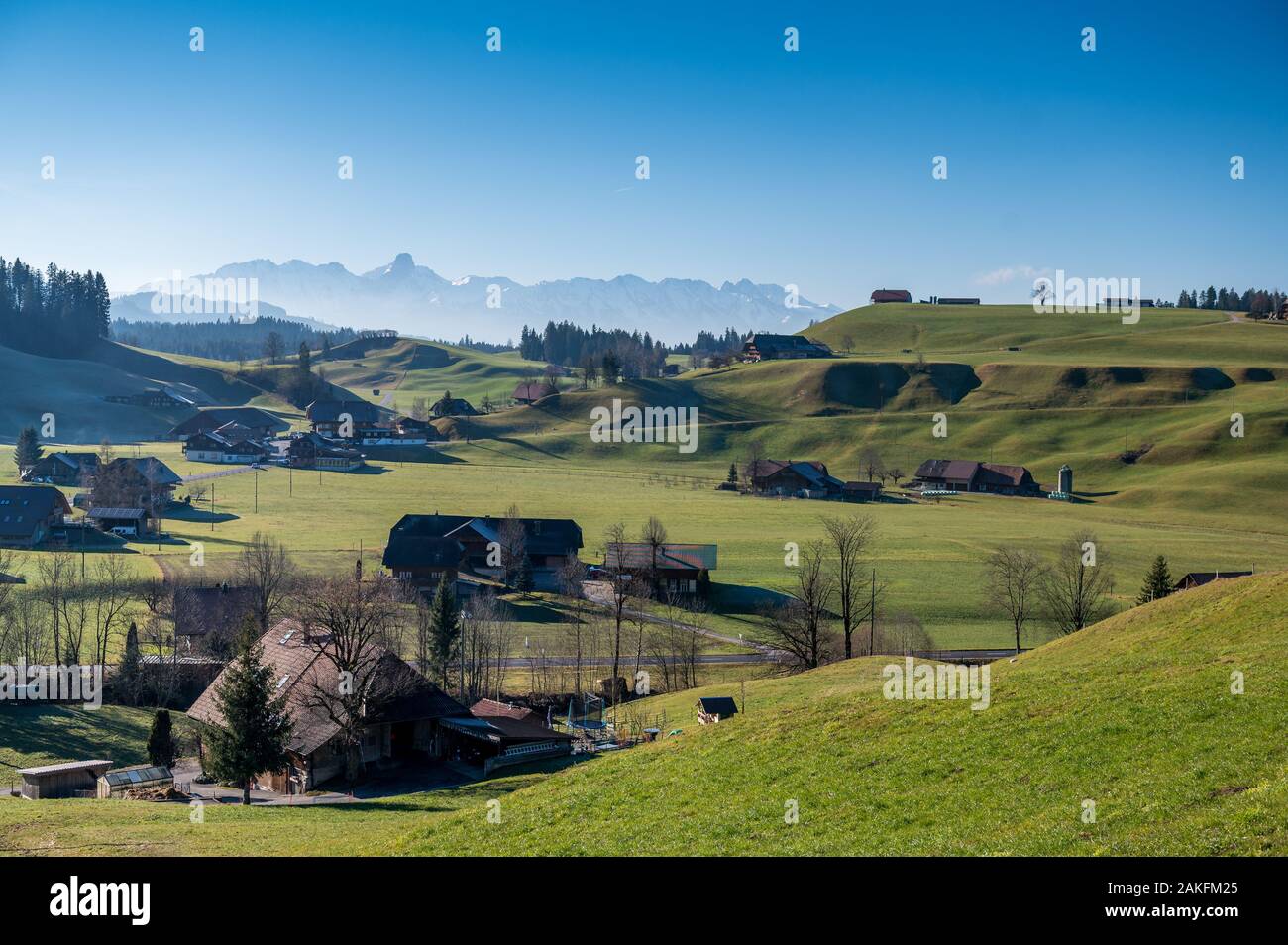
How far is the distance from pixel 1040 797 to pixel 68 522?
294 feet

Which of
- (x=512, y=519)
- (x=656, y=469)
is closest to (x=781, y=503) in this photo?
(x=656, y=469)

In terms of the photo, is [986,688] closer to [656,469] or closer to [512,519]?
[512,519]

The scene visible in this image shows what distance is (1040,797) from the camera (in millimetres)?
16656

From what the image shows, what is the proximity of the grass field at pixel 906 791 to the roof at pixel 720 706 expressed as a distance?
1126 cm

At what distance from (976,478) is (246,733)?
355 ft

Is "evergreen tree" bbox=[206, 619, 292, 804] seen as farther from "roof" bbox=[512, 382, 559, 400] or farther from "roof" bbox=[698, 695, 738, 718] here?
"roof" bbox=[512, 382, 559, 400]

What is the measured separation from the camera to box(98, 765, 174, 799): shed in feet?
107

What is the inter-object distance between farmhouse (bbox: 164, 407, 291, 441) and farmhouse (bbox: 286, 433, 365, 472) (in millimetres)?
22161

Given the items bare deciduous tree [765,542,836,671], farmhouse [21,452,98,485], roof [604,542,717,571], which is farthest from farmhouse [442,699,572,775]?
Answer: farmhouse [21,452,98,485]

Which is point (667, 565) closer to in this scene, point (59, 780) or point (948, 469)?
point (59, 780)

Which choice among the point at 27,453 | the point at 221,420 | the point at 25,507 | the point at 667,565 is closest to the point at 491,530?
the point at 667,565

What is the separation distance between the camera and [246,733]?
3130 centimetres
